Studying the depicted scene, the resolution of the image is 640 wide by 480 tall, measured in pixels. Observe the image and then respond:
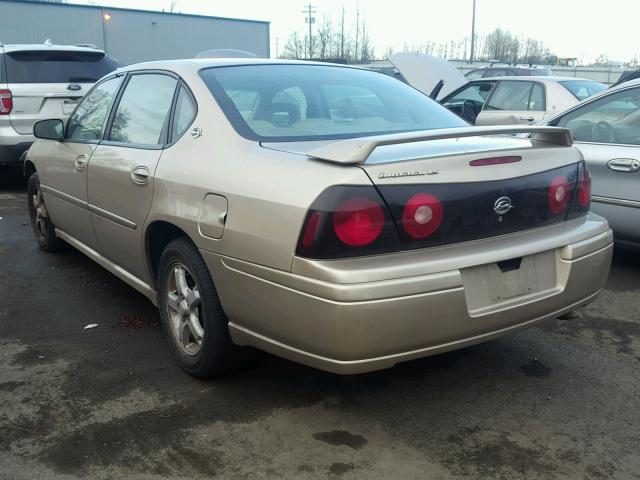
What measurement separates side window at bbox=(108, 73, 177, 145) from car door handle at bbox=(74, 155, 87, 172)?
286 mm

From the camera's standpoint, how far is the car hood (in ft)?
34.2

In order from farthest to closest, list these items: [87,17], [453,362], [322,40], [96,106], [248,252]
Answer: [322,40] < [87,17] < [96,106] < [453,362] < [248,252]

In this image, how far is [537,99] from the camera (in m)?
9.42

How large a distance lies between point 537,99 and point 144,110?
272 inches

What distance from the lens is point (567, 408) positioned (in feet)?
9.95

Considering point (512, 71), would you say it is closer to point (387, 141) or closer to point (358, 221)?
point (387, 141)

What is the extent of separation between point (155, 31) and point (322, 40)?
24827 mm

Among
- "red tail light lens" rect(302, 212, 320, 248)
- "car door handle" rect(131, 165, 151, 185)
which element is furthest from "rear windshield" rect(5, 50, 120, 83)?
"red tail light lens" rect(302, 212, 320, 248)

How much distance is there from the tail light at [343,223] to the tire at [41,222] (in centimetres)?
357

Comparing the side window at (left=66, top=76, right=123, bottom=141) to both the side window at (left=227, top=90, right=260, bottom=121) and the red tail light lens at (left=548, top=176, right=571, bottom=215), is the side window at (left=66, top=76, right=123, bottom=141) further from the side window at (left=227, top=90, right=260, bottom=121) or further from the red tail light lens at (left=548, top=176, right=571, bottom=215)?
the red tail light lens at (left=548, top=176, right=571, bottom=215)

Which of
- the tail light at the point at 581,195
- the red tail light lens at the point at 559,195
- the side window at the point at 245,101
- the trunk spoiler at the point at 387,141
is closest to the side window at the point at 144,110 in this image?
the side window at the point at 245,101

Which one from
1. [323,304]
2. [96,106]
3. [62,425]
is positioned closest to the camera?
[323,304]

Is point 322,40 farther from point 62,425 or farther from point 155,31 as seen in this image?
point 62,425

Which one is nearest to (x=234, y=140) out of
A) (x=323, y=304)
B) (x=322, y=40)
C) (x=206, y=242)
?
(x=206, y=242)
